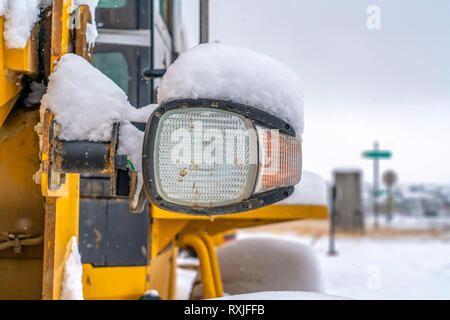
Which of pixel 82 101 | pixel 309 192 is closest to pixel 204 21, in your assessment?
pixel 82 101

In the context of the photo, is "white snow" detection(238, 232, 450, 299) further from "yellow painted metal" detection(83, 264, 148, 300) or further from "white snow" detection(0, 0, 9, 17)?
"white snow" detection(0, 0, 9, 17)

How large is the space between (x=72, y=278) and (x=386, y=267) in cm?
617

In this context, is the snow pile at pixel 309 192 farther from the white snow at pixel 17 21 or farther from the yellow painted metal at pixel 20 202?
the white snow at pixel 17 21

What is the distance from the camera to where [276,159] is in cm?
76

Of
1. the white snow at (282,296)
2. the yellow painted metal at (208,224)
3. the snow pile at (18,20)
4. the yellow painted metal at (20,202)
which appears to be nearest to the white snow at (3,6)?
the snow pile at (18,20)

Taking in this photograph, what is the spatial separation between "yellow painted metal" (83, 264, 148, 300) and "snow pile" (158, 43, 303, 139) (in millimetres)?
898

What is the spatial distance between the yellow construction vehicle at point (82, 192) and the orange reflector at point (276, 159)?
25 mm

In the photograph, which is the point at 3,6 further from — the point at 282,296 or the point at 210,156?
the point at 282,296

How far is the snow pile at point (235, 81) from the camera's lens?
0.74 meters

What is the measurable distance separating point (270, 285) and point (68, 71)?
178 cm

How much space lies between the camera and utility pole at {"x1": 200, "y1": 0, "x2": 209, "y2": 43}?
119cm

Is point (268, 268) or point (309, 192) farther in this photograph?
point (268, 268)

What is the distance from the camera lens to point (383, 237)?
32.9ft
